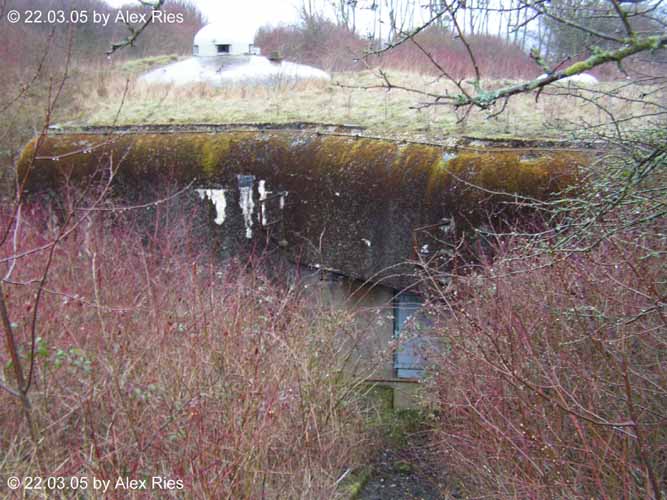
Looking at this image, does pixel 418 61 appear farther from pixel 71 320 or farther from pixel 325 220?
pixel 71 320

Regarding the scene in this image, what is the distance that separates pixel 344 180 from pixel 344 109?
1.87m

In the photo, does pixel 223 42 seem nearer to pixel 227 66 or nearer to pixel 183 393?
pixel 227 66

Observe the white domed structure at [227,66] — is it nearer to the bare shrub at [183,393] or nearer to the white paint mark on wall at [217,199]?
the white paint mark on wall at [217,199]

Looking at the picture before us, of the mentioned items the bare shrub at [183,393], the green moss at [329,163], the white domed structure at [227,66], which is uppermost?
the white domed structure at [227,66]

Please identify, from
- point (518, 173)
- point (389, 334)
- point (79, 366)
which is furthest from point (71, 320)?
point (518, 173)

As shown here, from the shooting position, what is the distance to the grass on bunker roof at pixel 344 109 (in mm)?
7523

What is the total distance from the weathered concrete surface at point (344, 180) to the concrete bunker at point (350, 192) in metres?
0.01

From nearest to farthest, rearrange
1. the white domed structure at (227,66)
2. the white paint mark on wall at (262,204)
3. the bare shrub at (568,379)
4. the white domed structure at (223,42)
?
the bare shrub at (568,379) → the white paint mark on wall at (262,204) → the white domed structure at (227,66) → the white domed structure at (223,42)

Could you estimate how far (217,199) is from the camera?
25.0 feet

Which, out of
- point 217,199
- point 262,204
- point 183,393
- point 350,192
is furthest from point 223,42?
point 183,393

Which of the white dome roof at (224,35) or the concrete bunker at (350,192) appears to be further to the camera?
the white dome roof at (224,35)

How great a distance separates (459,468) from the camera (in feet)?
14.0

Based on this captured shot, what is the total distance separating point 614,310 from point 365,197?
3.75 meters

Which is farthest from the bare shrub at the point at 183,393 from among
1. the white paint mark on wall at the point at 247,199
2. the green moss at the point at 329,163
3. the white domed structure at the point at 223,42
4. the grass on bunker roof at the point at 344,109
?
the white domed structure at the point at 223,42
